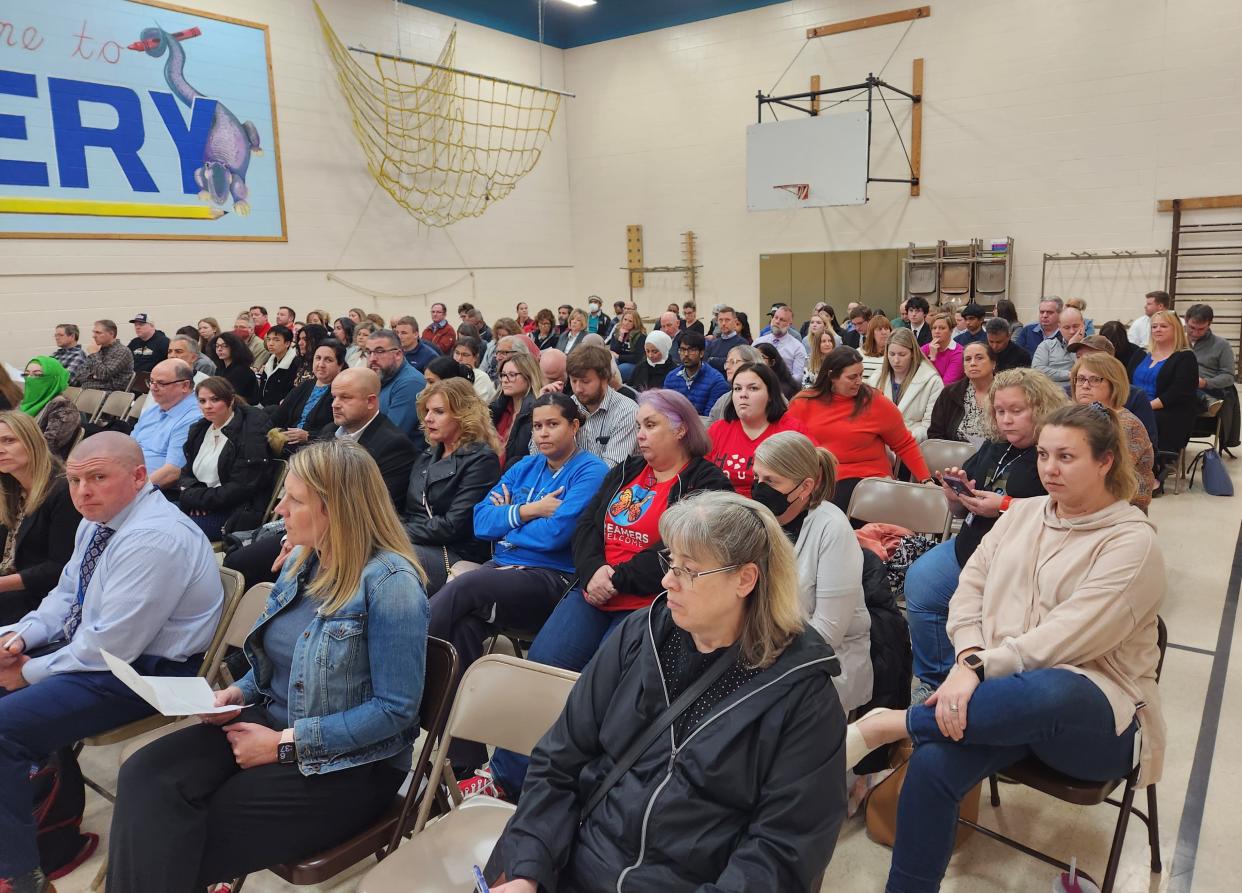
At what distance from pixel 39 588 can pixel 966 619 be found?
2.91 metres

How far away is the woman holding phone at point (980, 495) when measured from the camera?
2.58 meters

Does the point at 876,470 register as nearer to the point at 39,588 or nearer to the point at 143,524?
the point at 143,524

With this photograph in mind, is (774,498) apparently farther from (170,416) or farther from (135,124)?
(135,124)

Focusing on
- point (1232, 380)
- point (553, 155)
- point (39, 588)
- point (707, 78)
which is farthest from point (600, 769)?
point (553, 155)

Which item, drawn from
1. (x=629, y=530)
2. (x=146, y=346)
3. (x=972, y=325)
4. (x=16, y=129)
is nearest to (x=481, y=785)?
(x=629, y=530)

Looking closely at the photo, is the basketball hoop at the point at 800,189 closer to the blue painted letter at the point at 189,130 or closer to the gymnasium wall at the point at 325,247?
the gymnasium wall at the point at 325,247

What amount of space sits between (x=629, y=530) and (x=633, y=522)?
0.03 m

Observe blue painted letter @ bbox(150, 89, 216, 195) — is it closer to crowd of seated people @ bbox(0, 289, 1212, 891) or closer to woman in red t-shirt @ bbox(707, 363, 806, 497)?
crowd of seated people @ bbox(0, 289, 1212, 891)

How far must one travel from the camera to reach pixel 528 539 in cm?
297

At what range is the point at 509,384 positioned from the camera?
4328 millimetres

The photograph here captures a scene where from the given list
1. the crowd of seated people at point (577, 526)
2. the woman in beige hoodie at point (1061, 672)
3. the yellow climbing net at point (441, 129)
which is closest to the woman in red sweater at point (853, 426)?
the crowd of seated people at point (577, 526)

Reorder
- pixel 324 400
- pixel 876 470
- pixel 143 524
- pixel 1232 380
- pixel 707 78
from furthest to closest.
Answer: pixel 707 78, pixel 1232 380, pixel 324 400, pixel 876 470, pixel 143 524

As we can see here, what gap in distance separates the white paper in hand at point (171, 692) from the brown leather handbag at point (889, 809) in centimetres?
167

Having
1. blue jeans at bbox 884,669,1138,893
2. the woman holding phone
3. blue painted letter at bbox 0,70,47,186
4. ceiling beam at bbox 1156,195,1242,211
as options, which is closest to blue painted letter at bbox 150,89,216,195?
blue painted letter at bbox 0,70,47,186
